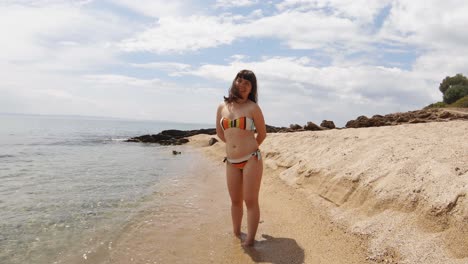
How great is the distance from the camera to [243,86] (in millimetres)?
5031

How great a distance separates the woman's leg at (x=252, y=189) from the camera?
5047 mm

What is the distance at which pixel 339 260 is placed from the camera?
4.48 meters

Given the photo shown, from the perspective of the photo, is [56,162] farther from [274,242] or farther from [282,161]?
[274,242]

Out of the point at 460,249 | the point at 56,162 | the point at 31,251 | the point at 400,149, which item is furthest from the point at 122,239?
the point at 56,162

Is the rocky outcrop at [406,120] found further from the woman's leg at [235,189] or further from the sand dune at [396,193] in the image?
the woman's leg at [235,189]

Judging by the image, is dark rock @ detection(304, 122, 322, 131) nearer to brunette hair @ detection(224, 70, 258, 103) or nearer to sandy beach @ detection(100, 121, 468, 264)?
sandy beach @ detection(100, 121, 468, 264)

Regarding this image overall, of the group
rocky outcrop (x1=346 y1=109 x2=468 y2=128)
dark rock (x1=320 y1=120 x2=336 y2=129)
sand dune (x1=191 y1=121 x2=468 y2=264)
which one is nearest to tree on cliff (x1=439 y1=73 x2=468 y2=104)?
rocky outcrop (x1=346 y1=109 x2=468 y2=128)

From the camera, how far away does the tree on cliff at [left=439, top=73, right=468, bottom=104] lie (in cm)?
4069

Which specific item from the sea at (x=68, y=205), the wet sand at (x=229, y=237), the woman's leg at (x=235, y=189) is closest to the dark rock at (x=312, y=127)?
the sea at (x=68, y=205)

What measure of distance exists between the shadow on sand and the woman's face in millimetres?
2137

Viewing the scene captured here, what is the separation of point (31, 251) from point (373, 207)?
496 centimetres

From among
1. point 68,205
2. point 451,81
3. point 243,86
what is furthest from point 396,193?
point 451,81

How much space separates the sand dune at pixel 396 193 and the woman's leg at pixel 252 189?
0.90 metres

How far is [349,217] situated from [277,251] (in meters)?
1.41
